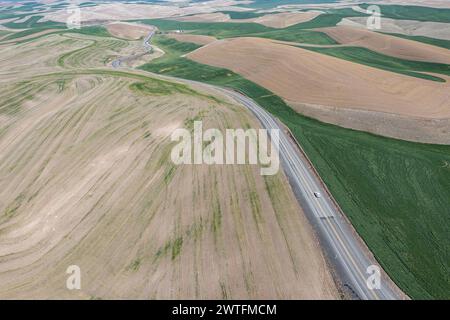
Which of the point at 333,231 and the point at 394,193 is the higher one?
the point at 394,193

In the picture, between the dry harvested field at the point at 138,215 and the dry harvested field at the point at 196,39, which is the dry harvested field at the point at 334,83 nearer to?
the dry harvested field at the point at 138,215

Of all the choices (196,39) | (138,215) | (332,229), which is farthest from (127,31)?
(332,229)

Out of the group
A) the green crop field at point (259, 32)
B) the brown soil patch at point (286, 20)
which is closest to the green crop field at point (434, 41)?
the green crop field at point (259, 32)

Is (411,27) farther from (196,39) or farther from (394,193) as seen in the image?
(394,193)

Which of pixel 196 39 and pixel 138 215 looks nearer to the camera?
pixel 138 215
